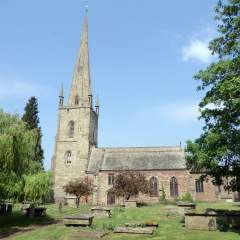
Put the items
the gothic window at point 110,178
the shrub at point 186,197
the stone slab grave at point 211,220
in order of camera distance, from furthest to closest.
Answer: the gothic window at point 110,178 → the shrub at point 186,197 → the stone slab grave at point 211,220

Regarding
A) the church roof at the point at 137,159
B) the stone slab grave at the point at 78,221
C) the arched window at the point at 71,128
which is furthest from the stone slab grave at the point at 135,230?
the arched window at the point at 71,128

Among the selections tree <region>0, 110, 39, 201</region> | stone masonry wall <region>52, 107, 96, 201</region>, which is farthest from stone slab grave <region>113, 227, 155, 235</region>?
stone masonry wall <region>52, 107, 96, 201</region>

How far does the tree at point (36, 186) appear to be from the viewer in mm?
22203

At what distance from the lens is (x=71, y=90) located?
6338 centimetres

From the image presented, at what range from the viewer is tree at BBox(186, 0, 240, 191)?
15.6 metres

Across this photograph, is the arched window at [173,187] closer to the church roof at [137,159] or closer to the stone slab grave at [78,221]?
the church roof at [137,159]

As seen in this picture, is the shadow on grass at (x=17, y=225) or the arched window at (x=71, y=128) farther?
the arched window at (x=71, y=128)

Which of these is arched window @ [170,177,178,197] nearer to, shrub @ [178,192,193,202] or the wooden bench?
shrub @ [178,192,193,202]

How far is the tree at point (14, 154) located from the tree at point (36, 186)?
1.60 feet

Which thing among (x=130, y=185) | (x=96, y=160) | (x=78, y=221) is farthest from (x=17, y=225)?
(x=96, y=160)

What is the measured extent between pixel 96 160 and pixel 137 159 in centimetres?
723

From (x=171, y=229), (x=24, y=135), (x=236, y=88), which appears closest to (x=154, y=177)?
(x=24, y=135)

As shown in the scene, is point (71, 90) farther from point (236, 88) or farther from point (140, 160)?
point (236, 88)

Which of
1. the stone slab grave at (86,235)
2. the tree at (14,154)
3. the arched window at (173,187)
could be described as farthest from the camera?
the arched window at (173,187)
